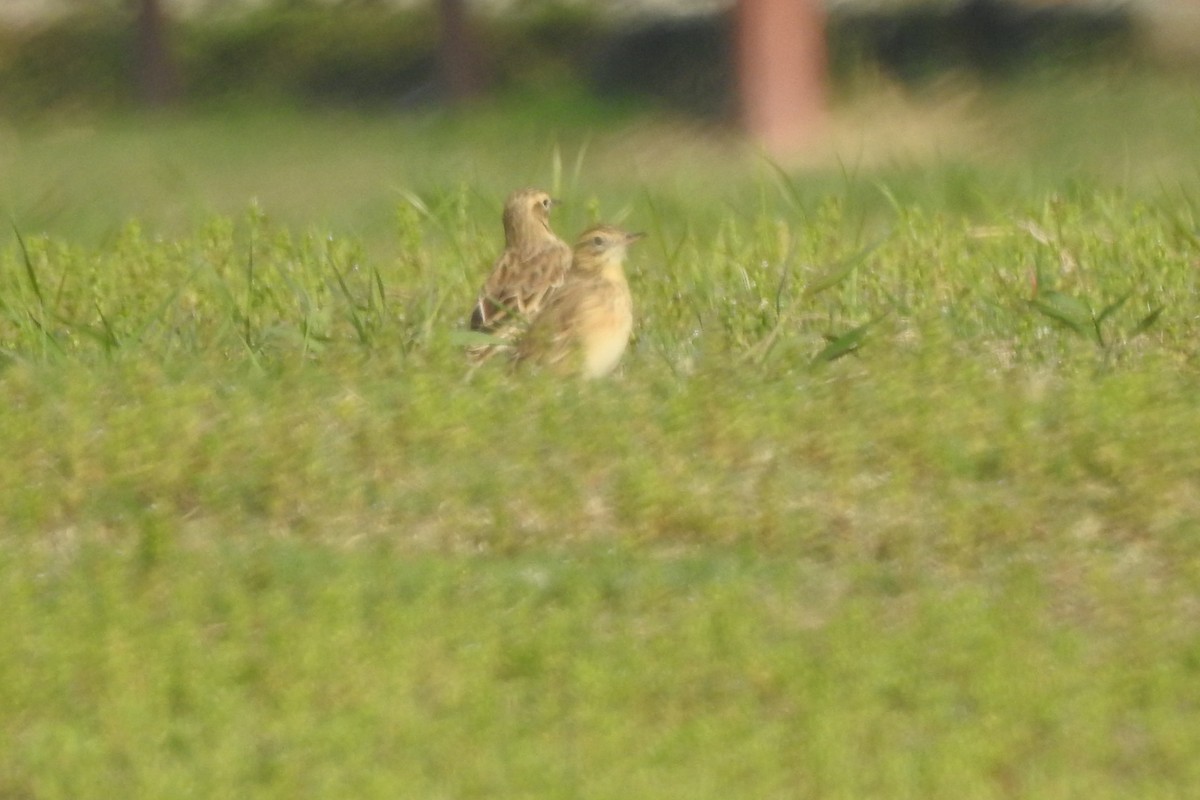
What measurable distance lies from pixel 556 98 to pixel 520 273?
9.86 meters

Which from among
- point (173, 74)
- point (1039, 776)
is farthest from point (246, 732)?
point (173, 74)

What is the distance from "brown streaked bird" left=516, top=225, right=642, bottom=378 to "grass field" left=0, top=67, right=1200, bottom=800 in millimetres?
113

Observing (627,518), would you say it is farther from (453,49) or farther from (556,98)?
(556,98)

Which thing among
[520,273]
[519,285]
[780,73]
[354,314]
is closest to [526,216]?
[520,273]

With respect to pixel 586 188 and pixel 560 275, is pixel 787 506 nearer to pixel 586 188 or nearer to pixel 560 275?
pixel 560 275

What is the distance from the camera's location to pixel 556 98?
18.8 meters

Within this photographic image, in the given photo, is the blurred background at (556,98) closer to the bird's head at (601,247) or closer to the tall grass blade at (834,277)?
the bird's head at (601,247)

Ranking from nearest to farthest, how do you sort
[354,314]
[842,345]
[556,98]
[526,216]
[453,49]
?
[842,345]
[354,314]
[526,216]
[453,49]
[556,98]

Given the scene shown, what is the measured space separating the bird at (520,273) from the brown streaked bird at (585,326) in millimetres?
104

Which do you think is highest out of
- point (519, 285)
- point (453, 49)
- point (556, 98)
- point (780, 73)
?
point (519, 285)

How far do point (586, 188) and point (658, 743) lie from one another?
8701 millimetres

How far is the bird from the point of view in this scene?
8.61m

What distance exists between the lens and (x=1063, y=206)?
33.6ft

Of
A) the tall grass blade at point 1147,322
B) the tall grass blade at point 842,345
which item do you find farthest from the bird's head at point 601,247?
the tall grass blade at point 1147,322
